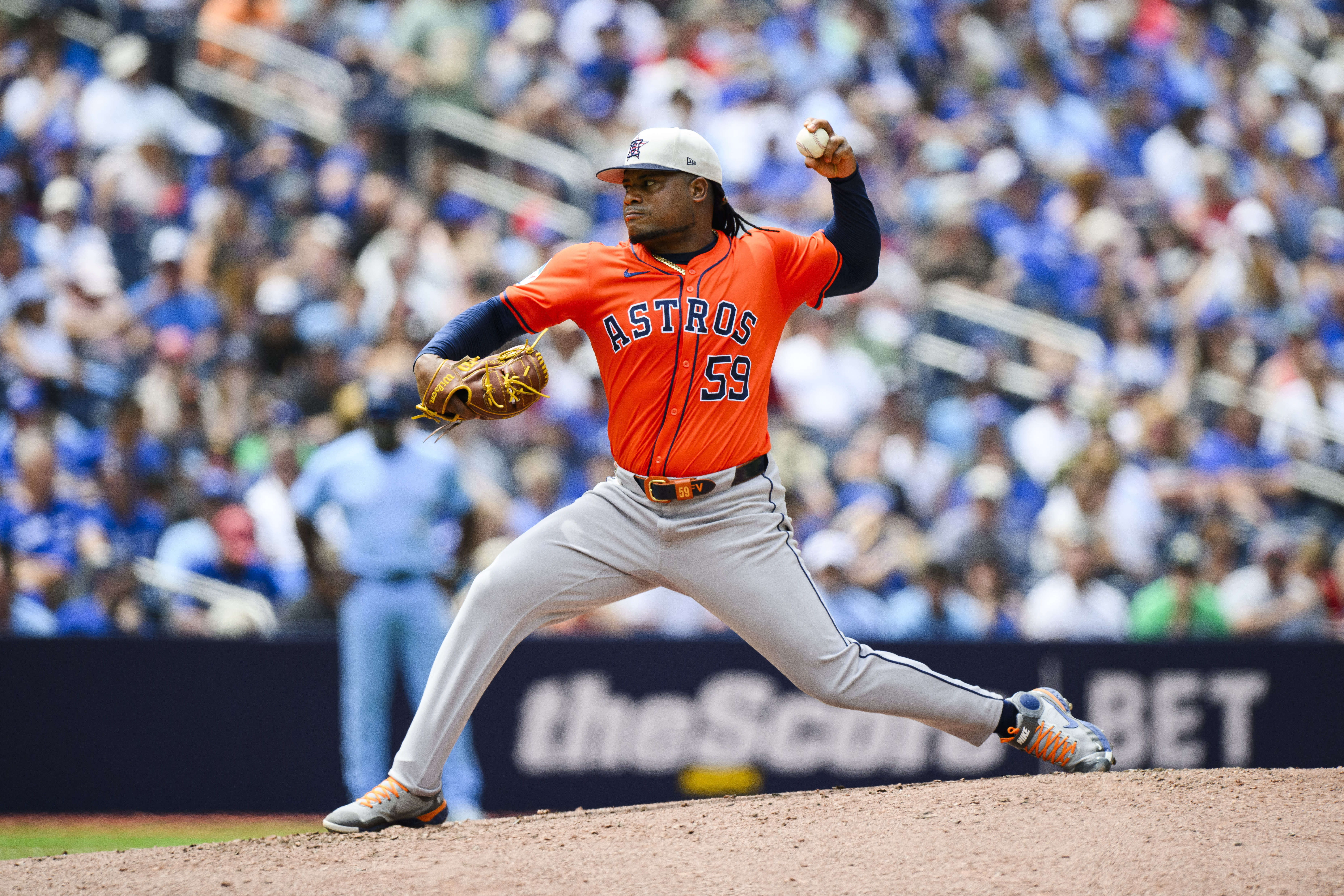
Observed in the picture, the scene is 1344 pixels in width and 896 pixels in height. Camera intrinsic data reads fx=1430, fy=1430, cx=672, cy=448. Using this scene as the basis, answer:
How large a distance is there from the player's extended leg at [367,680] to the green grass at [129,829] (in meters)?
0.44

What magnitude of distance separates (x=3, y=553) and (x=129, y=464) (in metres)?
0.88

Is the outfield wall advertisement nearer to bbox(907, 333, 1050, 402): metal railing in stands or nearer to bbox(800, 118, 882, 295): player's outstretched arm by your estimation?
bbox(907, 333, 1050, 402): metal railing in stands

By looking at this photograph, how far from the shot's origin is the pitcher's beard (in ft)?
14.1

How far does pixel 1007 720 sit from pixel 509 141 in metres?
7.92

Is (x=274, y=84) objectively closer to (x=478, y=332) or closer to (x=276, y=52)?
(x=276, y=52)

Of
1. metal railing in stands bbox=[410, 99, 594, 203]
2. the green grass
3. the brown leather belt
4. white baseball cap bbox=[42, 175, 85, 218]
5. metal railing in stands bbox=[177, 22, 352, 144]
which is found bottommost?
the green grass

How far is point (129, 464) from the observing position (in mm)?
8633

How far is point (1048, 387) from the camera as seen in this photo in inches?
399

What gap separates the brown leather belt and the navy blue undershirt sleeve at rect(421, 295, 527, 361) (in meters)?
0.59

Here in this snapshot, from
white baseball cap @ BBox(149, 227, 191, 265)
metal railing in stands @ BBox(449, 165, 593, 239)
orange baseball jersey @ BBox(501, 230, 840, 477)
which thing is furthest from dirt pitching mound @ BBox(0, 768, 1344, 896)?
metal railing in stands @ BBox(449, 165, 593, 239)

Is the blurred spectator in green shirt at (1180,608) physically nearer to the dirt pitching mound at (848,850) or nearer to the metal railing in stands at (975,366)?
the metal railing in stands at (975,366)

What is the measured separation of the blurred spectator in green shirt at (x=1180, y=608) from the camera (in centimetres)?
845

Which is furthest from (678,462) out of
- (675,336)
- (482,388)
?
(482,388)

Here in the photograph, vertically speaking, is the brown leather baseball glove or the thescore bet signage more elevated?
the brown leather baseball glove
